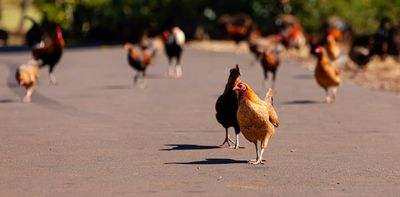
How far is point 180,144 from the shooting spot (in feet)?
45.8

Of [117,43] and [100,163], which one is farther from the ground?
[100,163]

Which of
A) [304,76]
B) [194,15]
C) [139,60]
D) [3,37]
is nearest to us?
[139,60]

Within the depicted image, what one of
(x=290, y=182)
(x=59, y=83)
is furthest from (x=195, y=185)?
(x=59, y=83)

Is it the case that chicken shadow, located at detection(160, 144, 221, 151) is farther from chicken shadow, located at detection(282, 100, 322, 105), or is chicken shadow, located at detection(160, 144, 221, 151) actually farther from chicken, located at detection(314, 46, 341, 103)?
chicken, located at detection(314, 46, 341, 103)

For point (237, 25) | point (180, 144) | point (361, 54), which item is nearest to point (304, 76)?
point (361, 54)

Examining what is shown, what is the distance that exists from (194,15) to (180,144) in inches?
1106

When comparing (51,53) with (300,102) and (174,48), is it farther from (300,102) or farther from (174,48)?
(300,102)

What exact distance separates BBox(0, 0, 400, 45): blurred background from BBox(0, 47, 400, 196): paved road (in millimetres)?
15309

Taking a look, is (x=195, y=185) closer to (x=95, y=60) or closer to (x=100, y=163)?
(x=100, y=163)

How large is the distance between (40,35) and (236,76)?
14861mm

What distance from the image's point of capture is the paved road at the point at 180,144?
10586 millimetres

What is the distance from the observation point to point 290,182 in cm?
1079

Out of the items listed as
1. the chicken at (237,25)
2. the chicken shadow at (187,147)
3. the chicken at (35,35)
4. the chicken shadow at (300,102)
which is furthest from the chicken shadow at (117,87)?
the chicken at (237,25)

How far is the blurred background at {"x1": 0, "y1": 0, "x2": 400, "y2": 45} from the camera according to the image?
3966 cm
